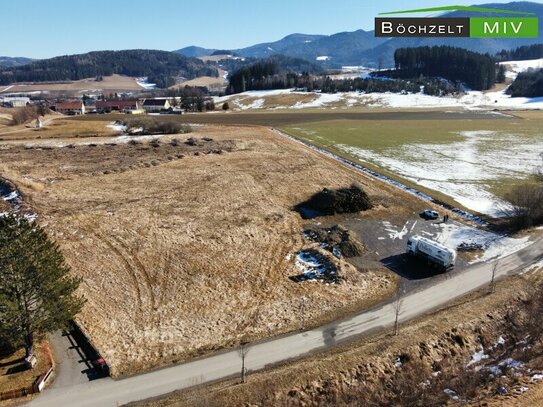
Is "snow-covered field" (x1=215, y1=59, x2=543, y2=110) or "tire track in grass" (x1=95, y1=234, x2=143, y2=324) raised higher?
"snow-covered field" (x1=215, y1=59, x2=543, y2=110)

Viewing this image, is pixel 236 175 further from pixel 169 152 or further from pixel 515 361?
pixel 515 361

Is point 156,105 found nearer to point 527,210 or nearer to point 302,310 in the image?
point 527,210

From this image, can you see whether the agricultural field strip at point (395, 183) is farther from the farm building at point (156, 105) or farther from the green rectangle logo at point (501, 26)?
the farm building at point (156, 105)

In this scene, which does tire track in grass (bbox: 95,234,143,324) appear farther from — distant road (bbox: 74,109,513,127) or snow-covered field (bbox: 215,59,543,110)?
snow-covered field (bbox: 215,59,543,110)

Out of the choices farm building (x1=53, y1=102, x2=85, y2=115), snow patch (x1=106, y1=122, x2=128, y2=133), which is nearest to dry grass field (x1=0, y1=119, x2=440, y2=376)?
snow patch (x1=106, y1=122, x2=128, y2=133)

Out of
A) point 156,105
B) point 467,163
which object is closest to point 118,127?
point 156,105

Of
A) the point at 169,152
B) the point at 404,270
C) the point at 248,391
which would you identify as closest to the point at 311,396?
the point at 248,391

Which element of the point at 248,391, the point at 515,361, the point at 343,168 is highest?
the point at 343,168
